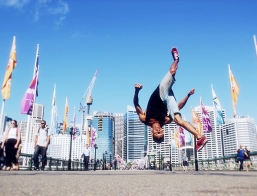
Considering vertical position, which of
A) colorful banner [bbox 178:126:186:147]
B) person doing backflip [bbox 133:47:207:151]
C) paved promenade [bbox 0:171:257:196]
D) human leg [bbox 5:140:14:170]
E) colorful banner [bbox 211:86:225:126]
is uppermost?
colorful banner [bbox 211:86:225:126]

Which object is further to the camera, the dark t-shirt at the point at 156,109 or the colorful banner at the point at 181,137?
the colorful banner at the point at 181,137

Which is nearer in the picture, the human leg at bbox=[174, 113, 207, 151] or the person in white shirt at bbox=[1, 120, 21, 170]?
the human leg at bbox=[174, 113, 207, 151]

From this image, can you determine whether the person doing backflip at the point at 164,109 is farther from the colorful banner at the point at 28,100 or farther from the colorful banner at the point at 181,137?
the colorful banner at the point at 181,137

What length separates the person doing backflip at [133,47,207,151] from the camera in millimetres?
5574

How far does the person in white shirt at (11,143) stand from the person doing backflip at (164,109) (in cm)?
539

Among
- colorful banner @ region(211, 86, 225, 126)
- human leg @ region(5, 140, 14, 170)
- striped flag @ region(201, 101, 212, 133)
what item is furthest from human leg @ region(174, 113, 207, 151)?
striped flag @ region(201, 101, 212, 133)

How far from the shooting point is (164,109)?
614 centimetres

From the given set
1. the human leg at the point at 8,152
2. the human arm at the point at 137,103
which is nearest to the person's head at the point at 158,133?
the human arm at the point at 137,103

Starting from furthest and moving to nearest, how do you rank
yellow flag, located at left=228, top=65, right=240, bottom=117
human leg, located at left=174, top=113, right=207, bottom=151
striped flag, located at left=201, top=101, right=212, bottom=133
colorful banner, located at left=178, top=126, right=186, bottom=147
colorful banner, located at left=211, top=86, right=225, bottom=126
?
colorful banner, located at left=178, top=126, right=186, bottom=147 → striped flag, located at left=201, top=101, right=212, bottom=133 → colorful banner, located at left=211, top=86, right=225, bottom=126 → yellow flag, located at left=228, top=65, right=240, bottom=117 → human leg, located at left=174, top=113, right=207, bottom=151

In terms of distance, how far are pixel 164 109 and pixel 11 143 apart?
20.8 feet

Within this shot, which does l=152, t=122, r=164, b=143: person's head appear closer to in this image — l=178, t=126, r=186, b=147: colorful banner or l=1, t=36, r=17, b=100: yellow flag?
l=1, t=36, r=17, b=100: yellow flag

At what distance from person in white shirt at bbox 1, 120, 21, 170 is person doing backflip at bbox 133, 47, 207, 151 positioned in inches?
212

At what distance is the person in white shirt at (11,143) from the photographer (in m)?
9.30

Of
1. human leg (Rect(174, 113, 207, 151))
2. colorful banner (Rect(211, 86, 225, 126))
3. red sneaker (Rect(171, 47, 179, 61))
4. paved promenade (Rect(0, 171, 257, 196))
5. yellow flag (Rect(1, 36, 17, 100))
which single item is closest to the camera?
paved promenade (Rect(0, 171, 257, 196))
